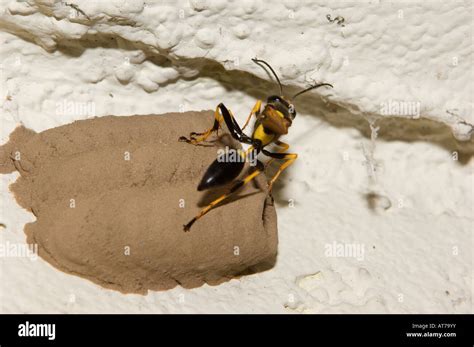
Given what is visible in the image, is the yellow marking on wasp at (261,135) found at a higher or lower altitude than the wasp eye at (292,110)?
lower

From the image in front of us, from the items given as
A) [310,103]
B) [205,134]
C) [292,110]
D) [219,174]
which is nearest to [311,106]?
[310,103]

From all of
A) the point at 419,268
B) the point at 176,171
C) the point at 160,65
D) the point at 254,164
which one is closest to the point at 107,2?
the point at 160,65

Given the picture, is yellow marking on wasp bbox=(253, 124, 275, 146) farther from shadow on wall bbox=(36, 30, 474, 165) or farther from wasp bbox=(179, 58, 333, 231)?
shadow on wall bbox=(36, 30, 474, 165)

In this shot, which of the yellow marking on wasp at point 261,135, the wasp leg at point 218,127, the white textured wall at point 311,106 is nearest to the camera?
the white textured wall at point 311,106

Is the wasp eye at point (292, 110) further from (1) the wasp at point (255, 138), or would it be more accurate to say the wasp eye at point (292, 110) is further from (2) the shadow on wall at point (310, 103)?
(2) the shadow on wall at point (310, 103)

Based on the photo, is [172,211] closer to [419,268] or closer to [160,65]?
[160,65]

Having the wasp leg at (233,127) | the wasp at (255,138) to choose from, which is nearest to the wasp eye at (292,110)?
the wasp at (255,138)

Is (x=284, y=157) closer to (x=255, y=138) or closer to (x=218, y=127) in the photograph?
(x=255, y=138)
